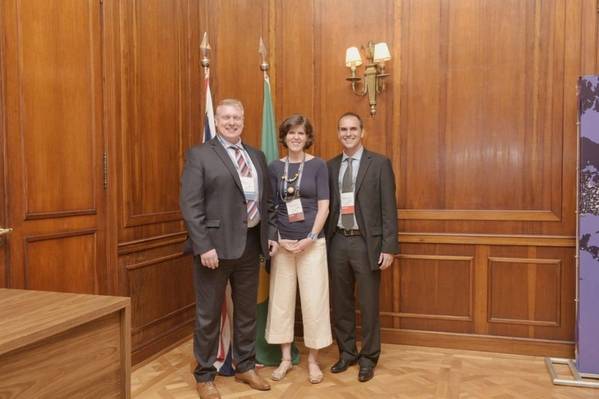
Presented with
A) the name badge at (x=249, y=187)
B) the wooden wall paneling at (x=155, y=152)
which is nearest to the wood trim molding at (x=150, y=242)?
the wooden wall paneling at (x=155, y=152)

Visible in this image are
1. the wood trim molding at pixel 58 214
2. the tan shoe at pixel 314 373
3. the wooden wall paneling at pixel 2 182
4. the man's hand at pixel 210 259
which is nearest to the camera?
the wooden wall paneling at pixel 2 182

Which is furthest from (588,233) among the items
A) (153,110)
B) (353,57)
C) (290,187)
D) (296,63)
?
(153,110)

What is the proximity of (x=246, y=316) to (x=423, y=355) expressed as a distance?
1.39m

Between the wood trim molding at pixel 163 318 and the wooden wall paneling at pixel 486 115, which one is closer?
the wood trim molding at pixel 163 318

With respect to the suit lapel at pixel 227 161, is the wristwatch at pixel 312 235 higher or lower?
lower

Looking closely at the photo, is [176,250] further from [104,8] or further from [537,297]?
[537,297]

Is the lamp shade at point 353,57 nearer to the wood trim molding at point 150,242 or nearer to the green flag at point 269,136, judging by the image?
the green flag at point 269,136

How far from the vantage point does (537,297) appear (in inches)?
147

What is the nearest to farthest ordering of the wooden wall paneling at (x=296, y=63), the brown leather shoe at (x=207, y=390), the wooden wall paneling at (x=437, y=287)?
the brown leather shoe at (x=207, y=390)
the wooden wall paneling at (x=437, y=287)
the wooden wall paneling at (x=296, y=63)

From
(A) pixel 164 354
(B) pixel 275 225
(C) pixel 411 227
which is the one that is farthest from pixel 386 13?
(A) pixel 164 354

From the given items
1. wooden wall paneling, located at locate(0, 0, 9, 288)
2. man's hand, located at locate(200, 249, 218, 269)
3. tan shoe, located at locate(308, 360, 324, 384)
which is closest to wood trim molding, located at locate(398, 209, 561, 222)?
tan shoe, located at locate(308, 360, 324, 384)

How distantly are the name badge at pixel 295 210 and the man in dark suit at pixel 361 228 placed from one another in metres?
0.28

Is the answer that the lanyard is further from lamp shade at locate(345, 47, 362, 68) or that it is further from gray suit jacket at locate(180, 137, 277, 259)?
lamp shade at locate(345, 47, 362, 68)

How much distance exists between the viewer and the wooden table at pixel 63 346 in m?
1.33
